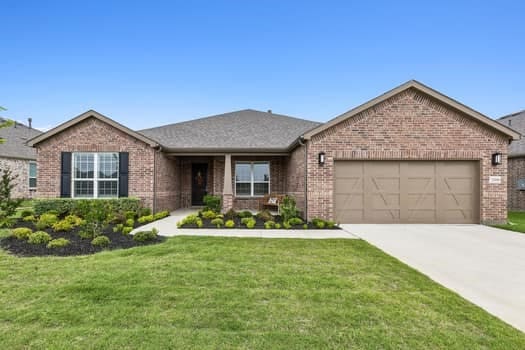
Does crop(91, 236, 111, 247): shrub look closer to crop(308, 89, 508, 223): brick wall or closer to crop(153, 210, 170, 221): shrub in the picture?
crop(153, 210, 170, 221): shrub

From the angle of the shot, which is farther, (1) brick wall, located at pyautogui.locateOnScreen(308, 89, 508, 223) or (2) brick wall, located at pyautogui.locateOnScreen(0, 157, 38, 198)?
(2) brick wall, located at pyautogui.locateOnScreen(0, 157, 38, 198)

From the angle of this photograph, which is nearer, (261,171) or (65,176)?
(65,176)

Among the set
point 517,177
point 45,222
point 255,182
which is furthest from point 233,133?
point 517,177

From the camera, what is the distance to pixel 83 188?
10.6 meters

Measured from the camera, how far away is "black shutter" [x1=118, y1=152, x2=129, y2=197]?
10477 mm

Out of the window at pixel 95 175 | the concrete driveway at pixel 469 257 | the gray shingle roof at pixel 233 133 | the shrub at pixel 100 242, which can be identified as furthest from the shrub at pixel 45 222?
the concrete driveway at pixel 469 257

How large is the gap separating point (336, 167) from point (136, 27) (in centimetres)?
1312

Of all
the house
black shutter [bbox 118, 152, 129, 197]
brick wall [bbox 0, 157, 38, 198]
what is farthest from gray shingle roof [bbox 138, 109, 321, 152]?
the house

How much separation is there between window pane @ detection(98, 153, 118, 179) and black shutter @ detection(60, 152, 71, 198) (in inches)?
46.7

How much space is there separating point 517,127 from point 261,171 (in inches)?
691

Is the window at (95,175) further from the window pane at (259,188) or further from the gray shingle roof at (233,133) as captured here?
the window pane at (259,188)

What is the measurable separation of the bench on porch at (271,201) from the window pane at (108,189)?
6.43 metres

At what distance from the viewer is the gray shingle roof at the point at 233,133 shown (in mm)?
11727

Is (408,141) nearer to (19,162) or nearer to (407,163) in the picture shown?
(407,163)
